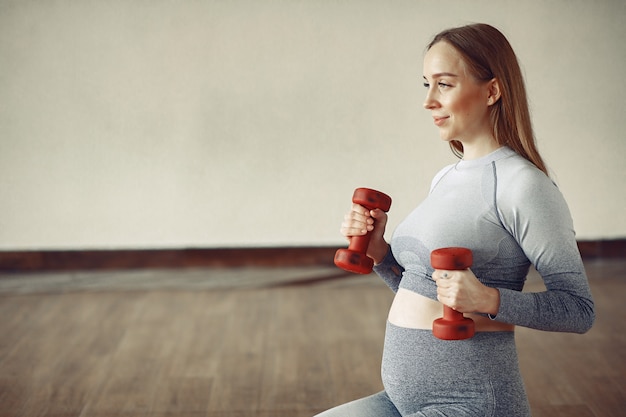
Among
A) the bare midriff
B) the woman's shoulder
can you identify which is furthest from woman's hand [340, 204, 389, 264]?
the woman's shoulder

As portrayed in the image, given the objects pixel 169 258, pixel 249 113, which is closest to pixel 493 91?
pixel 249 113

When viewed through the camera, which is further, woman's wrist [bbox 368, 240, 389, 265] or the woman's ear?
woman's wrist [bbox 368, 240, 389, 265]

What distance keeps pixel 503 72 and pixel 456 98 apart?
0.09 m

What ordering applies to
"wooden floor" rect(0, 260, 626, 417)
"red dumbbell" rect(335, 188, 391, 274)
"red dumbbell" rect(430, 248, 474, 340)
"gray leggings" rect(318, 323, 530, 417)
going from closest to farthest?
"red dumbbell" rect(430, 248, 474, 340)
"gray leggings" rect(318, 323, 530, 417)
"red dumbbell" rect(335, 188, 391, 274)
"wooden floor" rect(0, 260, 626, 417)

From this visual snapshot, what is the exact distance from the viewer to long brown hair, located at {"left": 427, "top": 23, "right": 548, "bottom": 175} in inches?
48.2

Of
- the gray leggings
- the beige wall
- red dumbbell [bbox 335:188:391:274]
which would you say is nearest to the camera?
the gray leggings

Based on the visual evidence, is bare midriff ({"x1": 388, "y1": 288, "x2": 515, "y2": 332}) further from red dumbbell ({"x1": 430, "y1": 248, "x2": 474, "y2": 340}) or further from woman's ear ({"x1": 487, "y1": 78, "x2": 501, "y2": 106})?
woman's ear ({"x1": 487, "y1": 78, "x2": 501, "y2": 106})

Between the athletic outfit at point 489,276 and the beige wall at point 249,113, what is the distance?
2976mm

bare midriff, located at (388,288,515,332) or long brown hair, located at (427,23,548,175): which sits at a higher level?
long brown hair, located at (427,23,548,175)

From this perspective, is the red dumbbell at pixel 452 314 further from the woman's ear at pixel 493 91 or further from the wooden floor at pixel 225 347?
the wooden floor at pixel 225 347

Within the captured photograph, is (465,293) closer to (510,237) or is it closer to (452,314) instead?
(452,314)

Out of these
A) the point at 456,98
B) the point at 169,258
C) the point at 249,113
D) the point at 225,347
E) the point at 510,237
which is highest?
the point at 456,98

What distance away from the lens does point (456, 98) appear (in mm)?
1241

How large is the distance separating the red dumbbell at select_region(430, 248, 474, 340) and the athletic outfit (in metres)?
0.06
